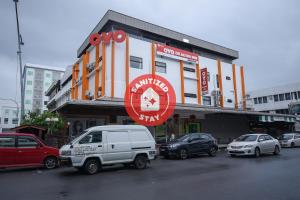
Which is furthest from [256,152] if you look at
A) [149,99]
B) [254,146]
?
[149,99]

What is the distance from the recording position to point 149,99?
81.5 ft

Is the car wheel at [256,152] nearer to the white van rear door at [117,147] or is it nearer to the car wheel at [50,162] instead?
the white van rear door at [117,147]

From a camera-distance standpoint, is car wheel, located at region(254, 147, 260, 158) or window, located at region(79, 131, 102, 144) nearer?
window, located at region(79, 131, 102, 144)

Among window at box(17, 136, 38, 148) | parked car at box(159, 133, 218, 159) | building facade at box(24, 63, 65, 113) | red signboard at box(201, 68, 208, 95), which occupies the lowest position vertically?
parked car at box(159, 133, 218, 159)

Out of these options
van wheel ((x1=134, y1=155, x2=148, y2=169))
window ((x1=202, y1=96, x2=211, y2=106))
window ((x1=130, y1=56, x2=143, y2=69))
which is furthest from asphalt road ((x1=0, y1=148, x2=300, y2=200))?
window ((x1=202, y1=96, x2=211, y2=106))

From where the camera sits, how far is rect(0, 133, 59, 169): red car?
1166cm

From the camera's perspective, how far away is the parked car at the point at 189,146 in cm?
1584

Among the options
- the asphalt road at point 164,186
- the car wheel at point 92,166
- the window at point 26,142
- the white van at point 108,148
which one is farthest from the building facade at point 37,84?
the asphalt road at point 164,186

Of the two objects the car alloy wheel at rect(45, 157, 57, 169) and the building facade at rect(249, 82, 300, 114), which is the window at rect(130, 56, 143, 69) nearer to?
the car alloy wheel at rect(45, 157, 57, 169)

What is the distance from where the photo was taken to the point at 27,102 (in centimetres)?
8194

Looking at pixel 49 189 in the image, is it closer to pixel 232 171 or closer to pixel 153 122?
pixel 232 171

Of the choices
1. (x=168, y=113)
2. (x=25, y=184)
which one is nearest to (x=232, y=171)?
(x=25, y=184)

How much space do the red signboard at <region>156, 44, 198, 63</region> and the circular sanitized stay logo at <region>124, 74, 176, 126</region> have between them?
2811 millimetres

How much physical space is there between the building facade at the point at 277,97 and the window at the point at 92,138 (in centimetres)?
4927
